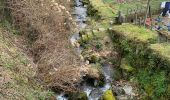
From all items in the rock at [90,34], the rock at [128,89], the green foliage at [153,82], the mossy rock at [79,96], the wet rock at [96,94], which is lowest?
the wet rock at [96,94]

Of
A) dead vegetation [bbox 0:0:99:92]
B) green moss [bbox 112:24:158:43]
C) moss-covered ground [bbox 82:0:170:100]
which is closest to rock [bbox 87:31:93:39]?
moss-covered ground [bbox 82:0:170:100]

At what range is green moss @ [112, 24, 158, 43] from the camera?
17.6m

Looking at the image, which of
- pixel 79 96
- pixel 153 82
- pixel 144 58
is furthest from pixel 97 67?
pixel 153 82

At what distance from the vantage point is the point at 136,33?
18531 millimetres

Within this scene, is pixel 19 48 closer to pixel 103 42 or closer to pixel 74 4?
pixel 103 42

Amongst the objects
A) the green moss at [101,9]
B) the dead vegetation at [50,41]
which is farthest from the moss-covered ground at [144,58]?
the green moss at [101,9]

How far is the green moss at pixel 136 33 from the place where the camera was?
1759 centimetres

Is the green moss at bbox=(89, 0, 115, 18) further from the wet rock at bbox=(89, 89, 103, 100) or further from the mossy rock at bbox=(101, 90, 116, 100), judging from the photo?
the mossy rock at bbox=(101, 90, 116, 100)

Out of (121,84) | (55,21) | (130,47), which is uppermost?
(55,21)

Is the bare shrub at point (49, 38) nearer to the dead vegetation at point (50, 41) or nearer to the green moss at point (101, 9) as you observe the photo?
the dead vegetation at point (50, 41)

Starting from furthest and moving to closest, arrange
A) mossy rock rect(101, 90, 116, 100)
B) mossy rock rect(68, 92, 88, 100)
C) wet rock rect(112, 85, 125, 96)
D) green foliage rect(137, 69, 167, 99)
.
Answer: wet rock rect(112, 85, 125, 96) < mossy rock rect(68, 92, 88, 100) < mossy rock rect(101, 90, 116, 100) < green foliage rect(137, 69, 167, 99)

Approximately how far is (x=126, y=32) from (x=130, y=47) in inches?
57.2

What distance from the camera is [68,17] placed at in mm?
21469

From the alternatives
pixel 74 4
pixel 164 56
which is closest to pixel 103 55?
pixel 164 56
